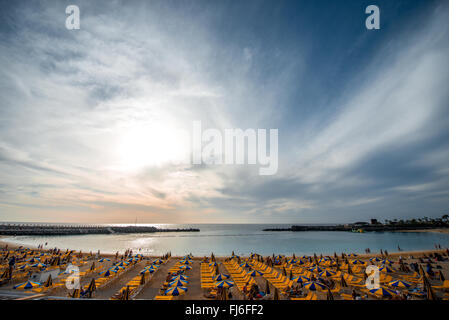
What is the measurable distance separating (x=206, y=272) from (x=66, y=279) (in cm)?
1305

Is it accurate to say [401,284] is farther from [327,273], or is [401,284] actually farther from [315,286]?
[315,286]

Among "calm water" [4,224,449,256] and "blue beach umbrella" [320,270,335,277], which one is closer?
"blue beach umbrella" [320,270,335,277]

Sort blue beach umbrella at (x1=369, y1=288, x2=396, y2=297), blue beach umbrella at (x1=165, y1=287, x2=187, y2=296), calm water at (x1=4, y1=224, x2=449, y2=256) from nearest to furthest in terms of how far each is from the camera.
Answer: blue beach umbrella at (x1=369, y1=288, x2=396, y2=297) < blue beach umbrella at (x1=165, y1=287, x2=187, y2=296) < calm water at (x1=4, y1=224, x2=449, y2=256)

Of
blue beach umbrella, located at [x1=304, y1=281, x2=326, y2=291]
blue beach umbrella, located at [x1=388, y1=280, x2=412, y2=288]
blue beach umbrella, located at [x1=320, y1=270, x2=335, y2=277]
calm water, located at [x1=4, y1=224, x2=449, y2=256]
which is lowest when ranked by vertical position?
calm water, located at [x1=4, y1=224, x2=449, y2=256]

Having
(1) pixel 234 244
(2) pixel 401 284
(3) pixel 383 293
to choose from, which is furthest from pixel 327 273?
(1) pixel 234 244

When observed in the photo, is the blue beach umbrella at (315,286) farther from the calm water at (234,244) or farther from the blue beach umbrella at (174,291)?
the calm water at (234,244)

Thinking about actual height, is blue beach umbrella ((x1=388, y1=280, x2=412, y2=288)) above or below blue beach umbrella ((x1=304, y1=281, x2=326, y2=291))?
above

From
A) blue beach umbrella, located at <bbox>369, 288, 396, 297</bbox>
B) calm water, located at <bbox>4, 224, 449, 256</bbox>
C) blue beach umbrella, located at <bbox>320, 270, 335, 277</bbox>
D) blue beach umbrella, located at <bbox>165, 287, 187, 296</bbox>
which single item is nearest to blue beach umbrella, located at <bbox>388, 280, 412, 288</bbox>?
blue beach umbrella, located at <bbox>369, 288, 396, 297</bbox>

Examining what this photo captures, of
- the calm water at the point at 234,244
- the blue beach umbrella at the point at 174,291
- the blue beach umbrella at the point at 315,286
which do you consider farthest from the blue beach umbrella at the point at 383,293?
the calm water at the point at 234,244

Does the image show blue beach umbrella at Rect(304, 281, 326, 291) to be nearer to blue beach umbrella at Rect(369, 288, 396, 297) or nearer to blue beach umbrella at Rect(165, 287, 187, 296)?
blue beach umbrella at Rect(369, 288, 396, 297)

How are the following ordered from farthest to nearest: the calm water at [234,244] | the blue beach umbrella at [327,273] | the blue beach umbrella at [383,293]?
the calm water at [234,244], the blue beach umbrella at [327,273], the blue beach umbrella at [383,293]

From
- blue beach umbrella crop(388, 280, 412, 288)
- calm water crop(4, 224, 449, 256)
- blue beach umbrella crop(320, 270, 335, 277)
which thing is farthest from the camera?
calm water crop(4, 224, 449, 256)
